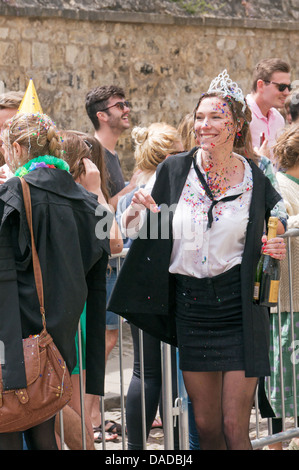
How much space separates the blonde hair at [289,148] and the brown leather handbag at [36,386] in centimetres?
219

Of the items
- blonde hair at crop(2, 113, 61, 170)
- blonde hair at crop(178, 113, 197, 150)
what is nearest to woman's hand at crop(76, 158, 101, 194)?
blonde hair at crop(178, 113, 197, 150)

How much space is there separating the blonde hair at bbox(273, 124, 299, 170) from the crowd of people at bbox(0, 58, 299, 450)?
0.80 m

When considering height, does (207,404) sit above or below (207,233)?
below

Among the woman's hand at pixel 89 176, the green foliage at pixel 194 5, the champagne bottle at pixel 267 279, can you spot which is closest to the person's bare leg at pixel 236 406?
the champagne bottle at pixel 267 279

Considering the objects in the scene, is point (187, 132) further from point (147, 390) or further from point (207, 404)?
point (207, 404)

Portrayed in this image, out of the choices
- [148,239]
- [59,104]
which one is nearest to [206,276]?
[148,239]

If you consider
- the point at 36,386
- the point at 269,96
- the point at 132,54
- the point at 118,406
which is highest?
the point at 132,54

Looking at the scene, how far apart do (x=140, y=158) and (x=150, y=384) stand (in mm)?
1270

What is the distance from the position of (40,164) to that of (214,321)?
1.08 m

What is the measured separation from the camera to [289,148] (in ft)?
17.3

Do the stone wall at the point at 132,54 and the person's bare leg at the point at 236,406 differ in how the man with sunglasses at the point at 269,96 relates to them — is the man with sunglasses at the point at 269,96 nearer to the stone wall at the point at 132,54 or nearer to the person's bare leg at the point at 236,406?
the person's bare leg at the point at 236,406

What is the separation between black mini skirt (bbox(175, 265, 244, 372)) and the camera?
403 cm

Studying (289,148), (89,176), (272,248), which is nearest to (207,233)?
(272,248)

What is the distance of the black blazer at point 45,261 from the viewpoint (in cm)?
342
